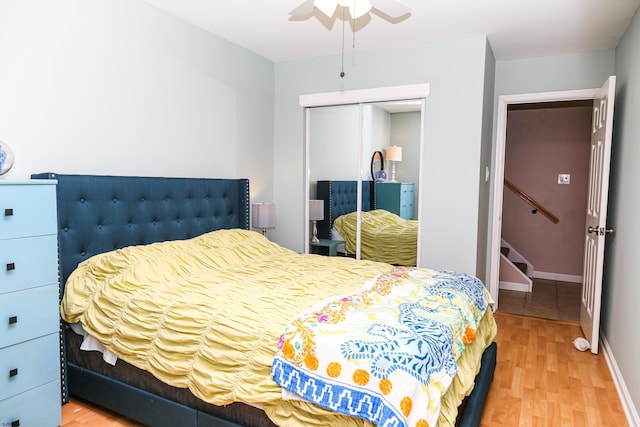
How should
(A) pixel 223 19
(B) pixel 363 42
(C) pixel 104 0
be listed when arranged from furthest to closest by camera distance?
(B) pixel 363 42
(A) pixel 223 19
(C) pixel 104 0

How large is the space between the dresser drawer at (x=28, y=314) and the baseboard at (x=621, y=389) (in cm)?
302

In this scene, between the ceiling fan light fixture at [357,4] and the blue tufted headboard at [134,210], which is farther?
the blue tufted headboard at [134,210]

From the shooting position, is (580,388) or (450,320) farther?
(580,388)

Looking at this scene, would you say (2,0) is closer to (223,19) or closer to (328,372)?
(223,19)

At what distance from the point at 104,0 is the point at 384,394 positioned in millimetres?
2740

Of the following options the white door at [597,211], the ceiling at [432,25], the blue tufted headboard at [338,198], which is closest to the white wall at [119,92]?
the ceiling at [432,25]

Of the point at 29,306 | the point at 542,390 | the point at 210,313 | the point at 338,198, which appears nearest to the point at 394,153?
the point at 338,198

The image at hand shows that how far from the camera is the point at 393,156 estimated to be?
3.84 metres

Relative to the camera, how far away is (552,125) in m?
5.59

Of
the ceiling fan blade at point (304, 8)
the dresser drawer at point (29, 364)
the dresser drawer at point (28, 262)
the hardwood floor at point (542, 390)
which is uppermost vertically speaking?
the ceiling fan blade at point (304, 8)

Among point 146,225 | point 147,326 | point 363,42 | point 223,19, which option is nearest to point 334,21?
point 363,42

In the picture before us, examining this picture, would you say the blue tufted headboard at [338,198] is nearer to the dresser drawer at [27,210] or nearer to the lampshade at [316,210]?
the lampshade at [316,210]

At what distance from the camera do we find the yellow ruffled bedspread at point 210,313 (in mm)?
1694

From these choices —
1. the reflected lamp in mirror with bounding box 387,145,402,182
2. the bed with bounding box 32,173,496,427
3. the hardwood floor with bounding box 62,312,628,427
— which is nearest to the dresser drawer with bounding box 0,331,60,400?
the bed with bounding box 32,173,496,427
